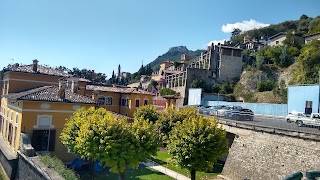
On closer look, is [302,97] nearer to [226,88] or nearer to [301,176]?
[226,88]

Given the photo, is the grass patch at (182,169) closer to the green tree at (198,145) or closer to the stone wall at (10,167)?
the green tree at (198,145)

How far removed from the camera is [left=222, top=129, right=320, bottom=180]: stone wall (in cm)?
1627

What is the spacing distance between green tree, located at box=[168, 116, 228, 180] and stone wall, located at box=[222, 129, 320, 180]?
2433 millimetres

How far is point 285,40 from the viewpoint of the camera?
65.1 m

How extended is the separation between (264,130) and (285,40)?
52.4 meters

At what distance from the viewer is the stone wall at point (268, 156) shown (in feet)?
53.4

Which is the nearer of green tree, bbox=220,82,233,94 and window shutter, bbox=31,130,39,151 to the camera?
window shutter, bbox=31,130,39,151

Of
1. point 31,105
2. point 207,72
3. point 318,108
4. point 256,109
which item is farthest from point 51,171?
point 207,72

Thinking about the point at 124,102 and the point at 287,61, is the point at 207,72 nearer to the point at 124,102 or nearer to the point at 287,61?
the point at 287,61

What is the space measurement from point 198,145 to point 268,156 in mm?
4718

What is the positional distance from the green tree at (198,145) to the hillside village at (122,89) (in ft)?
3.24

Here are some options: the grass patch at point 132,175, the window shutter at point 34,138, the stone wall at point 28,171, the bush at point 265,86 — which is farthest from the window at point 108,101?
the bush at point 265,86

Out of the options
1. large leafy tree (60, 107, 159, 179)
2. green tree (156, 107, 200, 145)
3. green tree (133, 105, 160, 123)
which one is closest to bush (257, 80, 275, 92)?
green tree (133, 105, 160, 123)

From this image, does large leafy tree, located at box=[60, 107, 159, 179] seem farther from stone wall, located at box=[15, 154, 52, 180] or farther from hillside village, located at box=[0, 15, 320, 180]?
stone wall, located at box=[15, 154, 52, 180]
